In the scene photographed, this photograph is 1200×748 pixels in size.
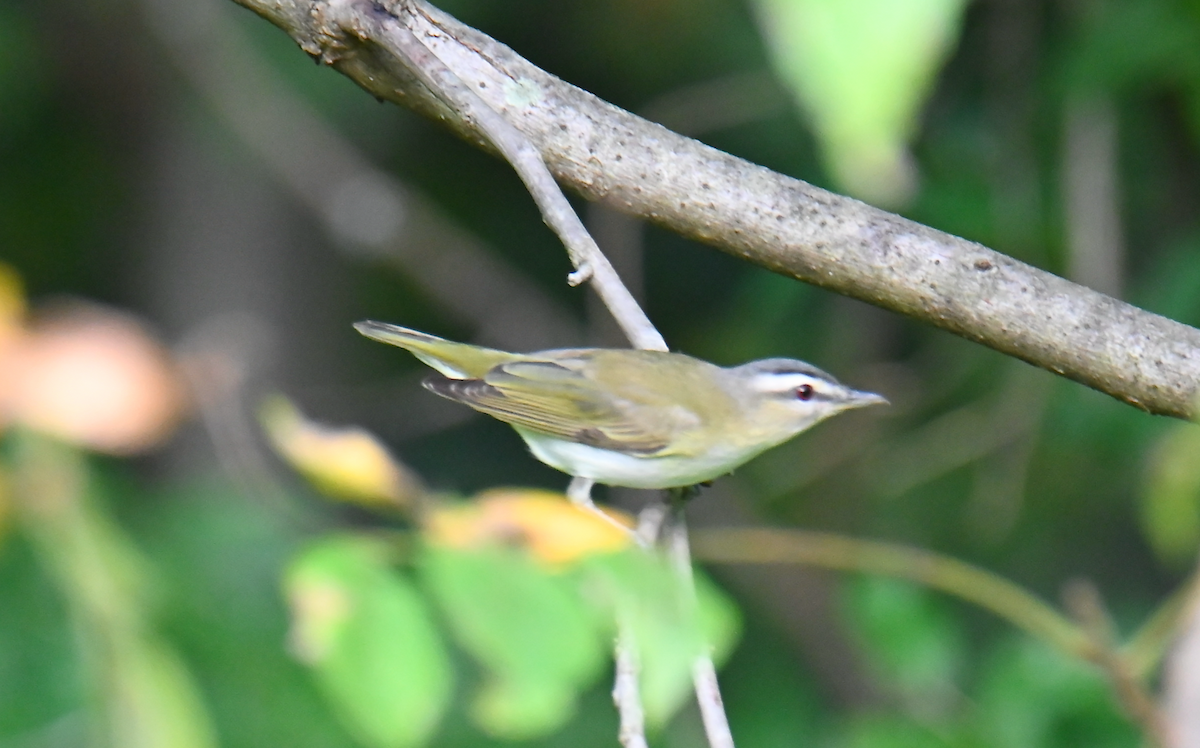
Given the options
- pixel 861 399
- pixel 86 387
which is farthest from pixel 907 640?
pixel 86 387

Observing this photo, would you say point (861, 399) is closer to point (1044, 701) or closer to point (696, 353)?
point (1044, 701)

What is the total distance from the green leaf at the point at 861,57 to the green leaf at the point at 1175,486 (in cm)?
223

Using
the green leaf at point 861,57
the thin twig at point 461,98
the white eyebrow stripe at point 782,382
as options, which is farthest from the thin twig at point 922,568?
the green leaf at point 861,57

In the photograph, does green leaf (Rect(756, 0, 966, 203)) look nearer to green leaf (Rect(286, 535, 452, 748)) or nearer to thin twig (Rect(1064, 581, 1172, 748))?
green leaf (Rect(286, 535, 452, 748))

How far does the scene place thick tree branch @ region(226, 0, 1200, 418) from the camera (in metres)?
1.58

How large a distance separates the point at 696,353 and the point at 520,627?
3.34 m

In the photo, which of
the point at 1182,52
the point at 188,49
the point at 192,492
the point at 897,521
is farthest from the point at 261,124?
the point at 1182,52

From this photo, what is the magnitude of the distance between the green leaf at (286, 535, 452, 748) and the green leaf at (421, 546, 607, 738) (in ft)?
0.25

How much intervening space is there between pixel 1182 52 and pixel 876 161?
2810mm

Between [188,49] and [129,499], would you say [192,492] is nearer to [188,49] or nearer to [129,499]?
[129,499]

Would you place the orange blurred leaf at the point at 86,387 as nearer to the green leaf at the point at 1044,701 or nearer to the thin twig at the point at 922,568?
the thin twig at the point at 922,568

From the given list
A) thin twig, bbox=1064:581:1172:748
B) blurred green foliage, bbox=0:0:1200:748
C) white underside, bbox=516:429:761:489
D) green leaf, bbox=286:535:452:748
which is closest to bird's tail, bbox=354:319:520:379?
white underside, bbox=516:429:761:489

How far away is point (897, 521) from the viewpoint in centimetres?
466

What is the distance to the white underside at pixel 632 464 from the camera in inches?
109
